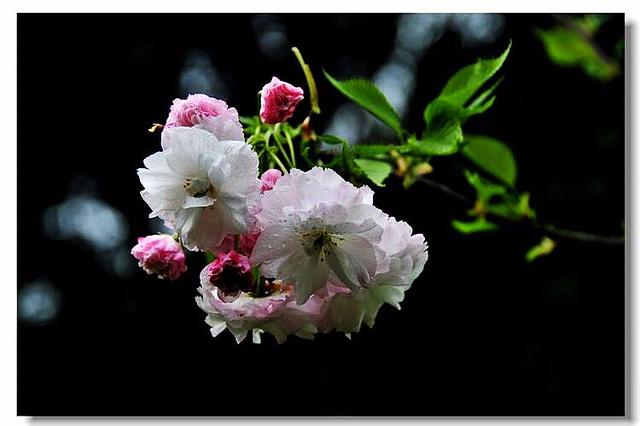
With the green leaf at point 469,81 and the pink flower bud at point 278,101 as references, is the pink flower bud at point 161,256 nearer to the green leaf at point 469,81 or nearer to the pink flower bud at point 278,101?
the pink flower bud at point 278,101

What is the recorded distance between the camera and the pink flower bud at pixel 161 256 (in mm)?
745

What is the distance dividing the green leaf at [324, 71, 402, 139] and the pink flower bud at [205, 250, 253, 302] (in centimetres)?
36

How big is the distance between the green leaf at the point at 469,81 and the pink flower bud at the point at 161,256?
37 cm

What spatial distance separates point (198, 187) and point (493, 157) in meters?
0.83

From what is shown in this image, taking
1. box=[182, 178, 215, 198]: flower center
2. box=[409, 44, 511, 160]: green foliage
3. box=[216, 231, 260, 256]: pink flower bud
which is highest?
box=[409, 44, 511, 160]: green foliage

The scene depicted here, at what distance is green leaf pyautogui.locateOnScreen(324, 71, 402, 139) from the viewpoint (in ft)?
3.19

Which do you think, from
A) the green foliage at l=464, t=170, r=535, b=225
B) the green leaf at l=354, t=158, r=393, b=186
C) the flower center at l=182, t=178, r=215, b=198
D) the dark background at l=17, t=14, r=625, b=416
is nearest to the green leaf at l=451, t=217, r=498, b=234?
the green foliage at l=464, t=170, r=535, b=225

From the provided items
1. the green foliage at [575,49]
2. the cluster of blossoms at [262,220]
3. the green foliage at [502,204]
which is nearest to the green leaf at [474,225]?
the green foliage at [502,204]

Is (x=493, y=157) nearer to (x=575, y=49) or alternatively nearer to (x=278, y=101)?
(x=575, y=49)

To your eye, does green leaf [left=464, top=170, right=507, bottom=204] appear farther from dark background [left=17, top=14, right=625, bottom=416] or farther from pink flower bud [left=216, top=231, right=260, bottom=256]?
dark background [left=17, top=14, right=625, bottom=416]

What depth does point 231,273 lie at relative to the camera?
0.67 meters

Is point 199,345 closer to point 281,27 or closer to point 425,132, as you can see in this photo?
point 281,27

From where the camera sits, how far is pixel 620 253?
2580 mm

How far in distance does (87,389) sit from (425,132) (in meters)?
1.75
